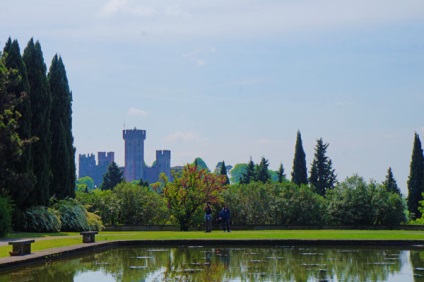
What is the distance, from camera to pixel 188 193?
3847cm

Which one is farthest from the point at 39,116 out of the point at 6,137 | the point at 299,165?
the point at 299,165

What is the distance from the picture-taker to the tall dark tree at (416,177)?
69.9 meters

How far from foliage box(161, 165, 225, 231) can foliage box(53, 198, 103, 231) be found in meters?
5.12

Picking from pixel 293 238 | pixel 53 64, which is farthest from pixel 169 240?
pixel 53 64

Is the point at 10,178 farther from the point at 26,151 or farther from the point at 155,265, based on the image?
the point at 155,265

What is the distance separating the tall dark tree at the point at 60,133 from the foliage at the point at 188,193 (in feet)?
18.2

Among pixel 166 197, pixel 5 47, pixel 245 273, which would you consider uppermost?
pixel 5 47

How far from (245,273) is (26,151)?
20.2 m

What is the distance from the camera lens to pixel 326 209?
4512 centimetres

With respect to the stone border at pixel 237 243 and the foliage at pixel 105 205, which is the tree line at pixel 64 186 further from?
the stone border at pixel 237 243

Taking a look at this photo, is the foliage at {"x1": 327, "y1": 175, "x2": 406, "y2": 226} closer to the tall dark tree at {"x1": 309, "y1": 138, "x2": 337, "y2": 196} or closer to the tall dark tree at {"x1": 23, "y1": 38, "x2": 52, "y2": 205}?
the tall dark tree at {"x1": 23, "y1": 38, "x2": 52, "y2": 205}

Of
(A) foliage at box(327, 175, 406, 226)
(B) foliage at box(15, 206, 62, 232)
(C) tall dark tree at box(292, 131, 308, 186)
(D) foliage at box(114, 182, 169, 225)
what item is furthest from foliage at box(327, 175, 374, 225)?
(C) tall dark tree at box(292, 131, 308, 186)

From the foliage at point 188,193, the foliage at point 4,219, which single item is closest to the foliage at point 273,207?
the foliage at point 188,193

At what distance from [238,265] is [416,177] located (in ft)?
191
